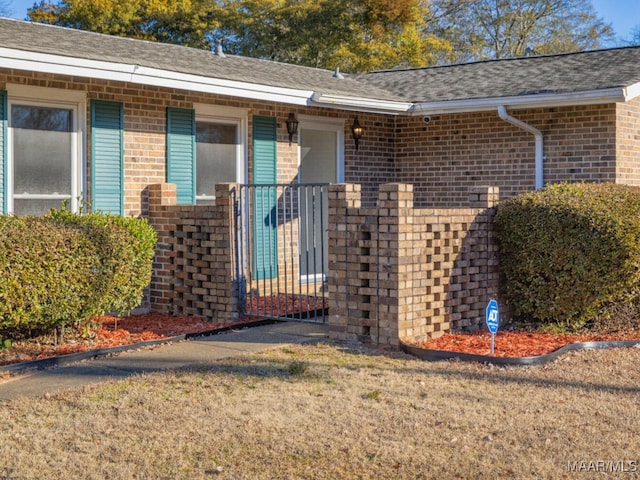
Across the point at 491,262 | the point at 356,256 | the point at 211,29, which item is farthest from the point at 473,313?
the point at 211,29

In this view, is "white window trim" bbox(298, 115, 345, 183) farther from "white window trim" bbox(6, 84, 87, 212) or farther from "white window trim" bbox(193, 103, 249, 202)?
"white window trim" bbox(6, 84, 87, 212)

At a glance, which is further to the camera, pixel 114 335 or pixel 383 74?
pixel 383 74

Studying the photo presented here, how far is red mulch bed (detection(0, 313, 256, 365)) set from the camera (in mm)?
7566

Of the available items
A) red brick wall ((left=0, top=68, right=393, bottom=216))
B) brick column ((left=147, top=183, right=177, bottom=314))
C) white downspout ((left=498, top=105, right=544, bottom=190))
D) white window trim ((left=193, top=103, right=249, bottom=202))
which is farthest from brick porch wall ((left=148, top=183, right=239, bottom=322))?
white downspout ((left=498, top=105, right=544, bottom=190))

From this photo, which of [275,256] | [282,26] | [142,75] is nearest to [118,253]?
[142,75]

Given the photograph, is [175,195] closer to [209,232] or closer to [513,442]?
[209,232]

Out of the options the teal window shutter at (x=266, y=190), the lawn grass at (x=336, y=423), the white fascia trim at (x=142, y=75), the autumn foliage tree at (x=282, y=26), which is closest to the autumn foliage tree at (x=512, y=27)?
the autumn foliage tree at (x=282, y=26)

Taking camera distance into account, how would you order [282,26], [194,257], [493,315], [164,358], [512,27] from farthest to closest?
[512,27], [282,26], [194,257], [164,358], [493,315]

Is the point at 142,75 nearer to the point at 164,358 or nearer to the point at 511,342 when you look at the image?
the point at 164,358

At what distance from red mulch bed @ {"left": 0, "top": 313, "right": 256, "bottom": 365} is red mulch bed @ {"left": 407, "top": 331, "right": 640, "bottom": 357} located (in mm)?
2281

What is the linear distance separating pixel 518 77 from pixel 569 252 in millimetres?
4985

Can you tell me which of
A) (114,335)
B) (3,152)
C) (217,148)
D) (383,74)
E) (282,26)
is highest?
(282,26)

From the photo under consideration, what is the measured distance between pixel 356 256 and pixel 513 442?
3.30m

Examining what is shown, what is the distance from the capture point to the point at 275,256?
37.3ft
